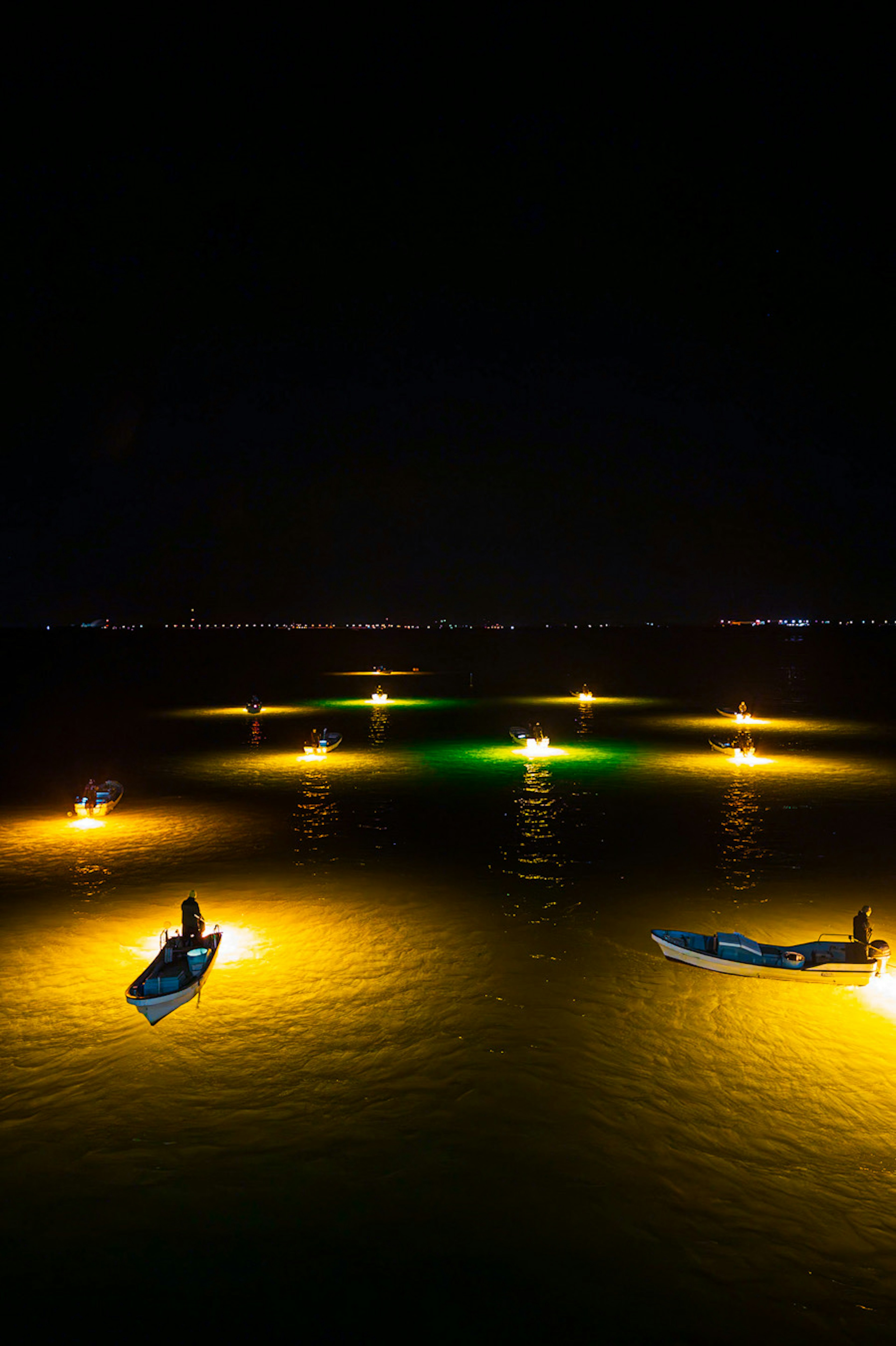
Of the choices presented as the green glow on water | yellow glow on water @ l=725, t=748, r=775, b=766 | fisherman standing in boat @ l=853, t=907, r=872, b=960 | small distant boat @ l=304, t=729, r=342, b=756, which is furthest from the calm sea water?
small distant boat @ l=304, t=729, r=342, b=756

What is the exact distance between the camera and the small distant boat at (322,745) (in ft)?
171

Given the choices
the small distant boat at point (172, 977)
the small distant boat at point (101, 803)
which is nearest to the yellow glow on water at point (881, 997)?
the small distant boat at point (172, 977)

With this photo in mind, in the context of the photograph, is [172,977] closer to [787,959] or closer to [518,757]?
[787,959]

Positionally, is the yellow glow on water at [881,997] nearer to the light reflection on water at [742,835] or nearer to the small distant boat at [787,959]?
the small distant boat at [787,959]

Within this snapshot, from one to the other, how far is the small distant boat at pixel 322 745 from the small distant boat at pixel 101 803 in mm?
14093

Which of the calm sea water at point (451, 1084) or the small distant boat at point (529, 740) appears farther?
the small distant boat at point (529, 740)

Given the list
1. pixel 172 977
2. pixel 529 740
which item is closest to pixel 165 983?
pixel 172 977

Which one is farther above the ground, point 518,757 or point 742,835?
point 518,757

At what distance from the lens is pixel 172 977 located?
18188 mm

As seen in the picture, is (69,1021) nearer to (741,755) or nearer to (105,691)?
(741,755)

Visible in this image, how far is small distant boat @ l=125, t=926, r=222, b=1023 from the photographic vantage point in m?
17.7

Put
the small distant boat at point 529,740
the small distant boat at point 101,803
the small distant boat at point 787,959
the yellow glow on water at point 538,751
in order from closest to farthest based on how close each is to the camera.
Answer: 1. the small distant boat at point 787,959
2. the small distant boat at point 101,803
3. the yellow glow on water at point 538,751
4. the small distant boat at point 529,740

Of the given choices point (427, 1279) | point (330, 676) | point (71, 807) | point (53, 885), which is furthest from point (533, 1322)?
point (330, 676)

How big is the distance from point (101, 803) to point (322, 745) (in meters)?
17.1
